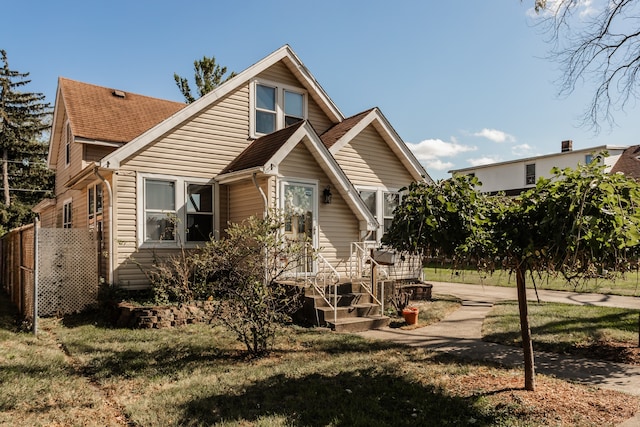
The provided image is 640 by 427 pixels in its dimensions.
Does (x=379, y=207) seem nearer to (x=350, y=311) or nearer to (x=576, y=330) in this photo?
(x=350, y=311)

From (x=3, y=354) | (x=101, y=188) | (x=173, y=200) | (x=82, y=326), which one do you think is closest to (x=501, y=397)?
(x=3, y=354)

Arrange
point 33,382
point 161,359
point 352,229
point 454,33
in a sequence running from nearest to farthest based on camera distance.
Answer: point 33,382 < point 161,359 < point 454,33 < point 352,229

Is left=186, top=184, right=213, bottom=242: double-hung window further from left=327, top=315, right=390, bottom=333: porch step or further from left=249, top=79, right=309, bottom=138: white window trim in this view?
left=327, top=315, right=390, bottom=333: porch step

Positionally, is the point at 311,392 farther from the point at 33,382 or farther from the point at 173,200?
the point at 173,200

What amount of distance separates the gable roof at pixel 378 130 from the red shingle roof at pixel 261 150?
1.95m

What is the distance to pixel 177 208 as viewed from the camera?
1148 cm

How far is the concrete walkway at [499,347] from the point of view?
6125 millimetres

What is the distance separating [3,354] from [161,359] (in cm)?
256

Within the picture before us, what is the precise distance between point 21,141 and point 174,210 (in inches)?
1249

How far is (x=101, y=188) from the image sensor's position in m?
11.9

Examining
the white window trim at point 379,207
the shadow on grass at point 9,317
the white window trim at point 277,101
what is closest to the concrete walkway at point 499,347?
the white window trim at point 379,207

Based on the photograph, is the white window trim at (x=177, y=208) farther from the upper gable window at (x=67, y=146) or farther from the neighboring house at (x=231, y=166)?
the upper gable window at (x=67, y=146)

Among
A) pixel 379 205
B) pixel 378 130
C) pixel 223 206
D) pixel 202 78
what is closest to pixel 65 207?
pixel 223 206

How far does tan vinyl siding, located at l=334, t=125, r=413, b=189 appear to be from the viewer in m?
13.7
